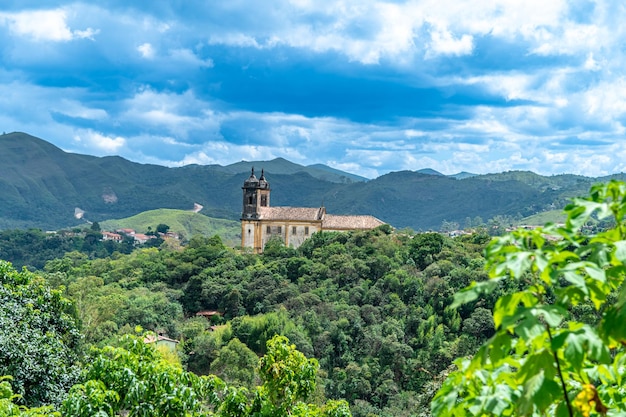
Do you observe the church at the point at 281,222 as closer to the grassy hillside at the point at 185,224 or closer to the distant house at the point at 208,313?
the distant house at the point at 208,313

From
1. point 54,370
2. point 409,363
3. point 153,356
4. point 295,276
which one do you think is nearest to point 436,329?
point 409,363

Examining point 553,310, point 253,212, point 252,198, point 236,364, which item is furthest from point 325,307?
point 553,310

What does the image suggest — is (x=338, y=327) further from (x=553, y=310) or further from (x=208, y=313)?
(x=553, y=310)

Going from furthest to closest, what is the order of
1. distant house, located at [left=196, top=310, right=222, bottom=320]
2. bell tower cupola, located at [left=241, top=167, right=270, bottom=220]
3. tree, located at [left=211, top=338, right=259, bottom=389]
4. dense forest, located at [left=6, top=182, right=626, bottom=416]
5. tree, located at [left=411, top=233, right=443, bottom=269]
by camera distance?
bell tower cupola, located at [left=241, top=167, right=270, bottom=220]
tree, located at [left=411, top=233, right=443, bottom=269]
distant house, located at [left=196, top=310, right=222, bottom=320]
tree, located at [left=211, top=338, right=259, bottom=389]
dense forest, located at [left=6, top=182, right=626, bottom=416]

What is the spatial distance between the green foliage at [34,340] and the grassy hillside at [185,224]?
114450 millimetres

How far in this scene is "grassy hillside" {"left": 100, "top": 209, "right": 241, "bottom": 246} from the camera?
13175 centimetres

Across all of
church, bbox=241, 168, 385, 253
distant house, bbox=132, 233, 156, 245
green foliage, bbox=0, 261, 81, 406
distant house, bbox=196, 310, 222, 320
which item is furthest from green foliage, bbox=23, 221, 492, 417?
distant house, bbox=132, 233, 156, 245

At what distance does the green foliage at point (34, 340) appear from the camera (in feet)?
32.8

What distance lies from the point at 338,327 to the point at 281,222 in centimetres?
1738

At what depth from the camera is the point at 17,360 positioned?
9.98 meters

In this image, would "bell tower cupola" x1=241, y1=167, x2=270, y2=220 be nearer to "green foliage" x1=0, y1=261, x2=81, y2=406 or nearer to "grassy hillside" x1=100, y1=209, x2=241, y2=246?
"green foliage" x1=0, y1=261, x2=81, y2=406

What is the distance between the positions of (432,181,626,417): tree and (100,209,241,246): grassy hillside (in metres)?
125

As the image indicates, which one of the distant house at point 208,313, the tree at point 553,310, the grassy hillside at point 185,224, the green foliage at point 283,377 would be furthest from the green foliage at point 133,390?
the grassy hillside at point 185,224

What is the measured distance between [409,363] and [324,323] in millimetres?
5746
